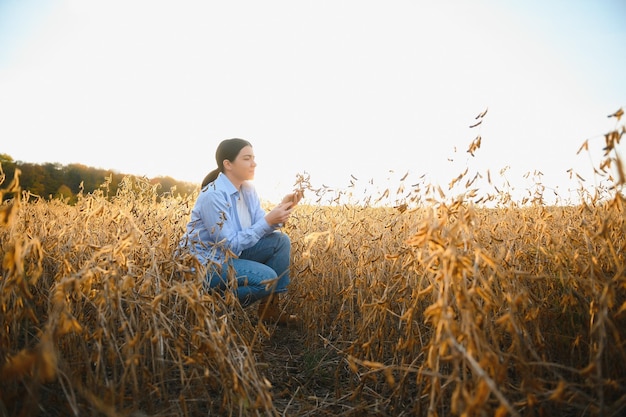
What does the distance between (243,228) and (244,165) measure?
1.80 ft

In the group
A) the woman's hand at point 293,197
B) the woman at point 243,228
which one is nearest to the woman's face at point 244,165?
the woman at point 243,228

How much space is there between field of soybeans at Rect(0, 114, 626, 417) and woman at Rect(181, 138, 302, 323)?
0.87 ft

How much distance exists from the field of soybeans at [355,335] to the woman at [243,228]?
27 centimetres

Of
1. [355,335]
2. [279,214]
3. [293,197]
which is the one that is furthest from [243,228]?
[355,335]

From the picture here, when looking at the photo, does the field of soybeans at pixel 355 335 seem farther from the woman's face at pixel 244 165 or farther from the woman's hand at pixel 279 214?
the woman's face at pixel 244 165

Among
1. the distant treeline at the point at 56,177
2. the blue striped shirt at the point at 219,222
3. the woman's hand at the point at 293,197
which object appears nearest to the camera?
the blue striped shirt at the point at 219,222

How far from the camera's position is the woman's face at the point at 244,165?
9.74 feet

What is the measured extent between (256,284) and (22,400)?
1.38 m

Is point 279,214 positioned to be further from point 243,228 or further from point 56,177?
point 56,177

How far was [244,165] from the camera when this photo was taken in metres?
2.97

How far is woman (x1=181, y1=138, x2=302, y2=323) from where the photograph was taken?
2521 millimetres

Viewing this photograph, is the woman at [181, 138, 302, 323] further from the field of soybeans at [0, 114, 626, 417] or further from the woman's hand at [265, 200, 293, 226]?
the field of soybeans at [0, 114, 626, 417]

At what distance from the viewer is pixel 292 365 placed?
2184mm

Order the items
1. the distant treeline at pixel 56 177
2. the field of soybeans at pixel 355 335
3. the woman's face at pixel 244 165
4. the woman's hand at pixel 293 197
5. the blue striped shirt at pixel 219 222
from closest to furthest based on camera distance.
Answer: the field of soybeans at pixel 355 335 < the blue striped shirt at pixel 219 222 < the woman's hand at pixel 293 197 < the woman's face at pixel 244 165 < the distant treeline at pixel 56 177
